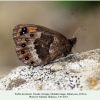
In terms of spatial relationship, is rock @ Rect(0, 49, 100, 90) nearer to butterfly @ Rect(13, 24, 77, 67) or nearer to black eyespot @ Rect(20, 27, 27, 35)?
butterfly @ Rect(13, 24, 77, 67)

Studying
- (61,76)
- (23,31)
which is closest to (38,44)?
(23,31)

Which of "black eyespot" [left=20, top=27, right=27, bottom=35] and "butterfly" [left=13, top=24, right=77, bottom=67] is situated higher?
"black eyespot" [left=20, top=27, right=27, bottom=35]

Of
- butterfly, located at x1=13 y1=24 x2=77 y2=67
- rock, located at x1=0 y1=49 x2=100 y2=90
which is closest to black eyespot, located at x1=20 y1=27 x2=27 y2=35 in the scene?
butterfly, located at x1=13 y1=24 x2=77 y2=67

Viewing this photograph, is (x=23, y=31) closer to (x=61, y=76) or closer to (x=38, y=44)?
(x=38, y=44)

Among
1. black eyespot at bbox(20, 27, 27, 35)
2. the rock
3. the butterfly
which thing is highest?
black eyespot at bbox(20, 27, 27, 35)

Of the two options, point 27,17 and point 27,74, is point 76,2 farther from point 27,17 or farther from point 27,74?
point 27,74

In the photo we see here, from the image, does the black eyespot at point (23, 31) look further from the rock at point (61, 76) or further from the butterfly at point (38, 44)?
the rock at point (61, 76)

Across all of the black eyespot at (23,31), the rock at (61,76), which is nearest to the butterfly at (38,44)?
the black eyespot at (23,31)
